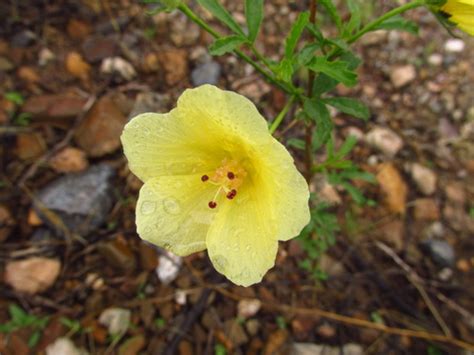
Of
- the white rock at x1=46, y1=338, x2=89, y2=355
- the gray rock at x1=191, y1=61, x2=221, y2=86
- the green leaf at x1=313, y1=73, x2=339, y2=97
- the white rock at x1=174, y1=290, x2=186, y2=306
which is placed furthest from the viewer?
the gray rock at x1=191, y1=61, x2=221, y2=86

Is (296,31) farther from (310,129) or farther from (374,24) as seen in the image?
(310,129)

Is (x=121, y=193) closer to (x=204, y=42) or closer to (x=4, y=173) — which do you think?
(x=4, y=173)

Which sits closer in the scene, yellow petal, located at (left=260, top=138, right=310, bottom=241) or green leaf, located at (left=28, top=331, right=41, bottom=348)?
yellow petal, located at (left=260, top=138, right=310, bottom=241)

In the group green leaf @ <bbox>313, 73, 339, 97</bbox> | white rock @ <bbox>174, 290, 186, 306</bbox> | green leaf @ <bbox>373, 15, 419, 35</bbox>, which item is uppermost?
green leaf @ <bbox>373, 15, 419, 35</bbox>

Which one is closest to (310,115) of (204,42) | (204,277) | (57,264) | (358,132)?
(204,277)

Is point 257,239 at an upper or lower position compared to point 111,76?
upper

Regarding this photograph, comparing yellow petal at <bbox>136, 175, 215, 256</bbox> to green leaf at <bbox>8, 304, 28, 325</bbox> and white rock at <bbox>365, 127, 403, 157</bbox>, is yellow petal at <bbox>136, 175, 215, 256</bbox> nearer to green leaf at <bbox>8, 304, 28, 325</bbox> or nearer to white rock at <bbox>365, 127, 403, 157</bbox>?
green leaf at <bbox>8, 304, 28, 325</bbox>

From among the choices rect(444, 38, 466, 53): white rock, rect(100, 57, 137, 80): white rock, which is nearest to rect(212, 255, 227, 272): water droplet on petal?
rect(100, 57, 137, 80): white rock
